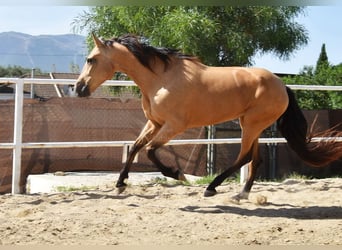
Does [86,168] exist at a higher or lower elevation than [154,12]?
lower

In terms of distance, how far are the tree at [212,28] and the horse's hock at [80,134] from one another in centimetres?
148

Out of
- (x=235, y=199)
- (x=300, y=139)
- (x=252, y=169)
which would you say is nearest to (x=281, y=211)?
(x=235, y=199)

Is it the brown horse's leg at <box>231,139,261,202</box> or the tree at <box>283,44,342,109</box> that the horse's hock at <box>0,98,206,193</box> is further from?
the brown horse's leg at <box>231,139,261,202</box>

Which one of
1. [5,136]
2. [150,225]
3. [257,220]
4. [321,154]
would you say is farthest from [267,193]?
[5,136]

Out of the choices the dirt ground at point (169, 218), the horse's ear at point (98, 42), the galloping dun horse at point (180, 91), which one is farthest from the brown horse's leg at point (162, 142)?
the horse's ear at point (98, 42)

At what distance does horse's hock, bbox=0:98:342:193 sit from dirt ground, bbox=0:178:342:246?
3002 mm

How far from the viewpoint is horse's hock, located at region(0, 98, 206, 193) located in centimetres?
858

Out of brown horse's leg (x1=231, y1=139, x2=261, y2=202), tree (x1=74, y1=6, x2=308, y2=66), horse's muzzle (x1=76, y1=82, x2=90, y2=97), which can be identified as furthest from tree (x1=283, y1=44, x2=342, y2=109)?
horse's muzzle (x1=76, y1=82, x2=90, y2=97)

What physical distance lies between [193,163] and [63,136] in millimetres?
2531

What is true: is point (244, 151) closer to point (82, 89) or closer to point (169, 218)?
point (169, 218)

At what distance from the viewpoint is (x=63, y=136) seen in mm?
8961

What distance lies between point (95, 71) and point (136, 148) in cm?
89

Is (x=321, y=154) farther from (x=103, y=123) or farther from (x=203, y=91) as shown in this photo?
(x=103, y=123)

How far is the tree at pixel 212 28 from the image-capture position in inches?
367
